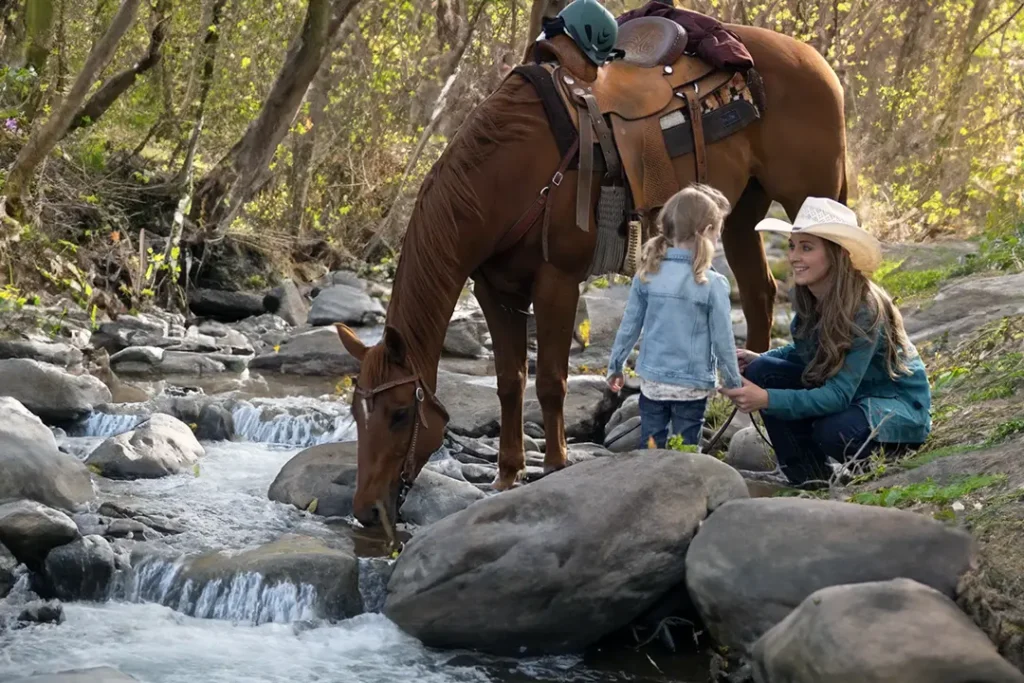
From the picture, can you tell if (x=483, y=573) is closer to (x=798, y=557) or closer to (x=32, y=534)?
(x=798, y=557)

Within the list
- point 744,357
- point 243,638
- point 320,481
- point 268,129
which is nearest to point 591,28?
point 744,357

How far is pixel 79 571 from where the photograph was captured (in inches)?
186

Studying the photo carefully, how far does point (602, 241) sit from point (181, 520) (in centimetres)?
243

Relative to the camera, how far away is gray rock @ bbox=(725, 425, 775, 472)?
5.89 metres

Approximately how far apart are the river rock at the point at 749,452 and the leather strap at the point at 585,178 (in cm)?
141

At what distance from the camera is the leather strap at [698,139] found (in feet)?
20.0

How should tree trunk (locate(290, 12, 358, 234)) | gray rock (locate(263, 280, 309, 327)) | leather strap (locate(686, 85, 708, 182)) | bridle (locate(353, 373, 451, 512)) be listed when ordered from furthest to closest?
tree trunk (locate(290, 12, 358, 234))
gray rock (locate(263, 280, 309, 327))
leather strap (locate(686, 85, 708, 182))
bridle (locate(353, 373, 451, 512))

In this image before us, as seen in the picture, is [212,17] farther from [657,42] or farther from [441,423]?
[441,423]

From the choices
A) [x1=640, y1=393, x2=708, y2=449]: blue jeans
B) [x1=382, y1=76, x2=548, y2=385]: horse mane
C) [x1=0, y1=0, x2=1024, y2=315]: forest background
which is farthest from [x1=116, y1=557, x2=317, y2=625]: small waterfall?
[x1=0, y1=0, x2=1024, y2=315]: forest background

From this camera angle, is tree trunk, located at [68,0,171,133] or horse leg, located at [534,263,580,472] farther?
tree trunk, located at [68,0,171,133]

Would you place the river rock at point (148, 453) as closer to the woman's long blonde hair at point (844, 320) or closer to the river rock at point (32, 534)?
the river rock at point (32, 534)

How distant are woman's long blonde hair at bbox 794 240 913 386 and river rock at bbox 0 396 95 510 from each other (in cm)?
348

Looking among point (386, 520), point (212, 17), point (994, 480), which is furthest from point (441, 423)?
point (212, 17)

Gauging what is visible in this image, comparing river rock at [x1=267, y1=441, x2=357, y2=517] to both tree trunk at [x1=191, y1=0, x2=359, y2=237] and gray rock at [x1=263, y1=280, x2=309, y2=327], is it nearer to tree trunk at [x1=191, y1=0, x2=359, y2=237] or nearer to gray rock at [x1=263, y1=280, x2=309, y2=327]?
tree trunk at [x1=191, y1=0, x2=359, y2=237]
